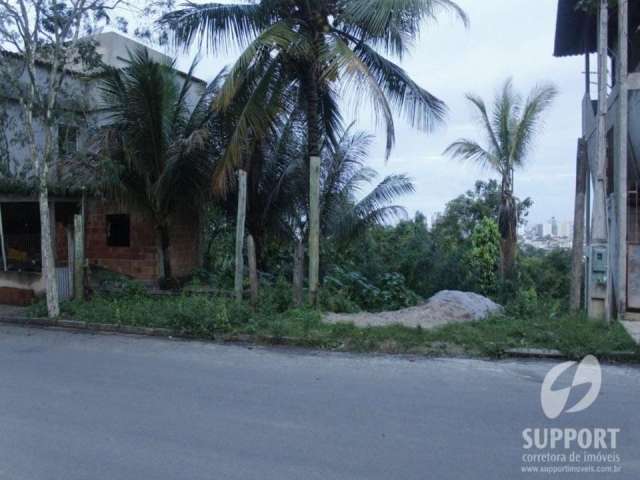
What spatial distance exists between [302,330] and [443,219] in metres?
17.7

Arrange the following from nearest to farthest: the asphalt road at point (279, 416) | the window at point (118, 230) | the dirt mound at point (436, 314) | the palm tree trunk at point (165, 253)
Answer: the asphalt road at point (279, 416) → the dirt mound at point (436, 314) → the palm tree trunk at point (165, 253) → the window at point (118, 230)

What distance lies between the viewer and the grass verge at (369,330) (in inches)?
312

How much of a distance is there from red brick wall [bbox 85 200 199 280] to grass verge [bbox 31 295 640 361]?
3782 millimetres

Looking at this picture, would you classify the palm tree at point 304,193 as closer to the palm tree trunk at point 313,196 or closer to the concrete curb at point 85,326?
the palm tree trunk at point 313,196

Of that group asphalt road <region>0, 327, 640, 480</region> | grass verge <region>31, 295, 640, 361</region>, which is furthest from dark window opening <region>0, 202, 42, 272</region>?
asphalt road <region>0, 327, 640, 480</region>

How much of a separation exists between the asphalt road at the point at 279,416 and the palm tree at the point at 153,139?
5.65 metres

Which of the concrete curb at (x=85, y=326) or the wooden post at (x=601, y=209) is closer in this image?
the wooden post at (x=601, y=209)

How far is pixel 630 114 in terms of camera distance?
11258 mm

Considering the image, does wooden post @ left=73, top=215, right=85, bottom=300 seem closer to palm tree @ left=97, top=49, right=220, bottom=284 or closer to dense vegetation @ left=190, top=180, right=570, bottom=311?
palm tree @ left=97, top=49, right=220, bottom=284

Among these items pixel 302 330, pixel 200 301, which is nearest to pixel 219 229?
pixel 200 301

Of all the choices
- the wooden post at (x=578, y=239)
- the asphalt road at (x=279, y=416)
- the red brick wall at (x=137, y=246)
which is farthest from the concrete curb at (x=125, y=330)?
the wooden post at (x=578, y=239)
